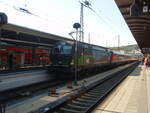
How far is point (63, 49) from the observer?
15922 millimetres

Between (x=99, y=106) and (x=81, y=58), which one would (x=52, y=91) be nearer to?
(x=99, y=106)

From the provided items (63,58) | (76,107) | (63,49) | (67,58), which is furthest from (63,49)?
(76,107)

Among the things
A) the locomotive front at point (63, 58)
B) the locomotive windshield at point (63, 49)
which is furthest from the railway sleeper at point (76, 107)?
the locomotive windshield at point (63, 49)

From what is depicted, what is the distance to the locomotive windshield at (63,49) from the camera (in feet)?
51.3

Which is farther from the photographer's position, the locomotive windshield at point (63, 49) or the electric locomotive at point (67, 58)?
the locomotive windshield at point (63, 49)

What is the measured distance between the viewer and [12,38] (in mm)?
24703

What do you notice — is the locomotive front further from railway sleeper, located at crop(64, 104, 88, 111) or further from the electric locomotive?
railway sleeper, located at crop(64, 104, 88, 111)

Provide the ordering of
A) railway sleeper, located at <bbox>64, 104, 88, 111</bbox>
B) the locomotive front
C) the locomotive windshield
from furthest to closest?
the locomotive windshield < the locomotive front < railway sleeper, located at <bbox>64, 104, 88, 111</bbox>

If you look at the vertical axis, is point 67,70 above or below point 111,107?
above

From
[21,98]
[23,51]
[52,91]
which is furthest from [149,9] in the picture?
[23,51]

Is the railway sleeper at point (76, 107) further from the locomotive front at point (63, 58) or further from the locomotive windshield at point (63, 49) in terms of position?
the locomotive windshield at point (63, 49)

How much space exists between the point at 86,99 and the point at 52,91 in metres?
1.65

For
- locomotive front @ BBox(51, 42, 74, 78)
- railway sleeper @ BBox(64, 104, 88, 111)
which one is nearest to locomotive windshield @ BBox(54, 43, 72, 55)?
locomotive front @ BBox(51, 42, 74, 78)

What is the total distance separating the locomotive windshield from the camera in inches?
616
